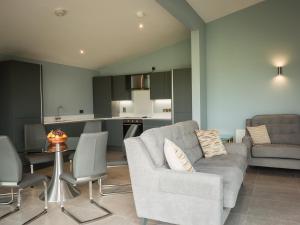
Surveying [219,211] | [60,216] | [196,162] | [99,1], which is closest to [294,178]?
[196,162]

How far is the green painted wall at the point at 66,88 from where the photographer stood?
5918 mm

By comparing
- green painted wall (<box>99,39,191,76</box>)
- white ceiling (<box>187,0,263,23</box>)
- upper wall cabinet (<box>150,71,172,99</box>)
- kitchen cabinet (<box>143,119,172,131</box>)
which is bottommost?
kitchen cabinet (<box>143,119,172,131</box>)

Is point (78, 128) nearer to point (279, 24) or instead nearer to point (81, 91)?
point (81, 91)

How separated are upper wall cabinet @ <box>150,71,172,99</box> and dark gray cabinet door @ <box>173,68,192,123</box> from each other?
0.89ft

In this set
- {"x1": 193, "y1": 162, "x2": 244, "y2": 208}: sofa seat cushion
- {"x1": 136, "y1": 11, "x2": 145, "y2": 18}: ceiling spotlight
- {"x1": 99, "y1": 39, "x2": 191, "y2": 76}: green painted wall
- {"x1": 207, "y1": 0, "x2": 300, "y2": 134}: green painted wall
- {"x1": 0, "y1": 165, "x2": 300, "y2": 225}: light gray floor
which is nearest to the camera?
{"x1": 193, "y1": 162, "x2": 244, "y2": 208}: sofa seat cushion

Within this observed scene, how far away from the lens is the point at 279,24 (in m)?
5.23

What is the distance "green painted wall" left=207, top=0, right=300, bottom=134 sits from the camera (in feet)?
16.9

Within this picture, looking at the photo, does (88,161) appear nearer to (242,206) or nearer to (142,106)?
(242,206)

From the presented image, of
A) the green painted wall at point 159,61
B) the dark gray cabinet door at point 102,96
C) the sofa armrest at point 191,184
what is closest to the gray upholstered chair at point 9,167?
the sofa armrest at point 191,184

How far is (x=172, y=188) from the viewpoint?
2348 mm

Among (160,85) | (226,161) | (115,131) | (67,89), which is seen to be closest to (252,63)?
(160,85)

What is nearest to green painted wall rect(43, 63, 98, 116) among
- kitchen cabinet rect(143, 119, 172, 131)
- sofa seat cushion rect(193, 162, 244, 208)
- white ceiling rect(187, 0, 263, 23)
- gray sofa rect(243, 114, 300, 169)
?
kitchen cabinet rect(143, 119, 172, 131)

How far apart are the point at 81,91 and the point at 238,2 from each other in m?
4.32

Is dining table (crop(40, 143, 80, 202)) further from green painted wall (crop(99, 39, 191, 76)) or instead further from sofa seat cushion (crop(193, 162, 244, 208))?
green painted wall (crop(99, 39, 191, 76))
